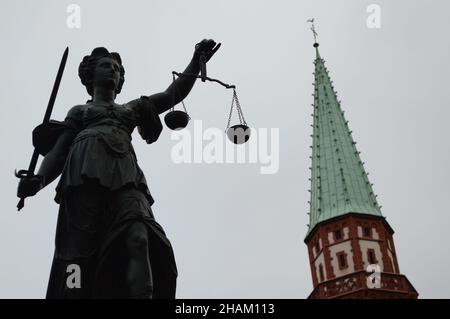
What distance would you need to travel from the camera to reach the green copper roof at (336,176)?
62.1m

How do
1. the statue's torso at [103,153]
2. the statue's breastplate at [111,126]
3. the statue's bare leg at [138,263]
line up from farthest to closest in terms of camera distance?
the statue's breastplate at [111,126] < the statue's torso at [103,153] < the statue's bare leg at [138,263]

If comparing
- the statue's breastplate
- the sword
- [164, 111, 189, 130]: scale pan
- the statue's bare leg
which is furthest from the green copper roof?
the statue's bare leg

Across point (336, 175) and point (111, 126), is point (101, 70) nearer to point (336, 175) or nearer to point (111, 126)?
point (111, 126)

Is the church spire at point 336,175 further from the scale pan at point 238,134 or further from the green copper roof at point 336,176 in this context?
the scale pan at point 238,134

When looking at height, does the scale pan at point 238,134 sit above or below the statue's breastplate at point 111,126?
above

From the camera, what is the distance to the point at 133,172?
7.22 metres

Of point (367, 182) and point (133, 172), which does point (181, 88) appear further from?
point (367, 182)

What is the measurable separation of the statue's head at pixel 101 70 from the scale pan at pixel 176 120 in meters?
0.60

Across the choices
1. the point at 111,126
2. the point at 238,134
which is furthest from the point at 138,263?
the point at 238,134

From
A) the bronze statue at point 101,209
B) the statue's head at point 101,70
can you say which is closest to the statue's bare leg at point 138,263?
the bronze statue at point 101,209

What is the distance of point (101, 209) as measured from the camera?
7035 millimetres

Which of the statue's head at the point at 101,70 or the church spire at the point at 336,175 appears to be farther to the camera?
the church spire at the point at 336,175

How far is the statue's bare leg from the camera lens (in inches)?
250

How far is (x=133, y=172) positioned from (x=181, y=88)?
1.40 metres
